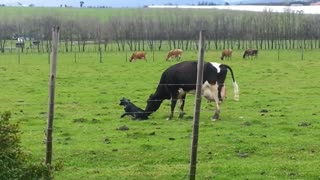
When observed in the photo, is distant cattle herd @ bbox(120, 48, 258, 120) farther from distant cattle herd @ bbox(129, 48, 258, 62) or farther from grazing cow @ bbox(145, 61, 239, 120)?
distant cattle herd @ bbox(129, 48, 258, 62)

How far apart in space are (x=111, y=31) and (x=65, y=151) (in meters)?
102

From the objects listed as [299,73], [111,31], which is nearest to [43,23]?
[111,31]

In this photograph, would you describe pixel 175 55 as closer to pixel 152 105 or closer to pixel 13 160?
pixel 152 105

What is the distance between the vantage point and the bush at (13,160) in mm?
7230

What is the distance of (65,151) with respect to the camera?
13.7 metres

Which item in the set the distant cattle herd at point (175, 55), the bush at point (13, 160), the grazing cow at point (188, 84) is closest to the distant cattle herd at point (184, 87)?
the grazing cow at point (188, 84)

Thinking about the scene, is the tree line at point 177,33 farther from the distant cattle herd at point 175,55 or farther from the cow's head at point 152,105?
the cow's head at point 152,105

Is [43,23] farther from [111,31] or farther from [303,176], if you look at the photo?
[303,176]

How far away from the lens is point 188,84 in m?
19.4

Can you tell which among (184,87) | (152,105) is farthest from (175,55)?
(184,87)

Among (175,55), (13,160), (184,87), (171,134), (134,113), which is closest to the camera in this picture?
(13,160)

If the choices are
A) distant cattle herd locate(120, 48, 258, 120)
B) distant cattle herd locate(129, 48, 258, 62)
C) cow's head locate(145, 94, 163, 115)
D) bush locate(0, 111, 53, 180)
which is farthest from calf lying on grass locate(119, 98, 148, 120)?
distant cattle herd locate(129, 48, 258, 62)

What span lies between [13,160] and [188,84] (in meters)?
12.4

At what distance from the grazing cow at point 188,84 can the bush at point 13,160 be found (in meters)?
11.8
